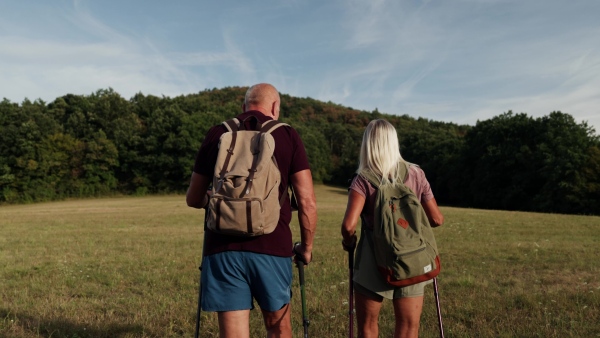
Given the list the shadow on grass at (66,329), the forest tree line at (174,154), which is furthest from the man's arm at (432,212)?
the forest tree line at (174,154)

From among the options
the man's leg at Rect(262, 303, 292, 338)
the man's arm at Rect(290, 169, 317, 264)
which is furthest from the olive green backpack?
the man's leg at Rect(262, 303, 292, 338)

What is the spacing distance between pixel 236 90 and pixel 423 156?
6588 centimetres

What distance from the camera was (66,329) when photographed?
5316mm

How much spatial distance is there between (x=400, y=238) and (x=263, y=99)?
1389 millimetres

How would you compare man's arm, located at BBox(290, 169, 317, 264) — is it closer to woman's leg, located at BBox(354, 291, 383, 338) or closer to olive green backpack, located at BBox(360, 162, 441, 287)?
olive green backpack, located at BBox(360, 162, 441, 287)

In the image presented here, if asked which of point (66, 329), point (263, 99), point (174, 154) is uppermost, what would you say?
point (174, 154)

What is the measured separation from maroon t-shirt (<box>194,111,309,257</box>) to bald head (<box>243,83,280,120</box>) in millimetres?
71

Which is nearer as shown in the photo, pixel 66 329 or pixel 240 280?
pixel 240 280

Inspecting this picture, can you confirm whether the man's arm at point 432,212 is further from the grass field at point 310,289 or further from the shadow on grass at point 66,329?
the shadow on grass at point 66,329

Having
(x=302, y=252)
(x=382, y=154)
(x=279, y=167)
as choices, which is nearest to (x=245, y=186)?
(x=279, y=167)

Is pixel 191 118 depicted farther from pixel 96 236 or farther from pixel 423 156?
pixel 96 236

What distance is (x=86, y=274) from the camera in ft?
29.0

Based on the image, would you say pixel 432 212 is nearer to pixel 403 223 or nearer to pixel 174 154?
pixel 403 223

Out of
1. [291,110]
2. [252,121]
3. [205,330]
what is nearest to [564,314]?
[205,330]
